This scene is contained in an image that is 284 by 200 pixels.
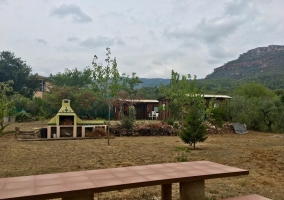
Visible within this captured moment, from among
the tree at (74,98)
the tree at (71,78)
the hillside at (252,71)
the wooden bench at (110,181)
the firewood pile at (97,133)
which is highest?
the hillside at (252,71)

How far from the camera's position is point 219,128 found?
17.6m

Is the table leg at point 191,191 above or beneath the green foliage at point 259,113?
beneath

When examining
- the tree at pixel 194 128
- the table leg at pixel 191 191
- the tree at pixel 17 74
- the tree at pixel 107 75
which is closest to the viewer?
the table leg at pixel 191 191

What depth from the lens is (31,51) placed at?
1677 centimetres

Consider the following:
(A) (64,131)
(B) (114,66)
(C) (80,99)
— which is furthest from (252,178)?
(C) (80,99)

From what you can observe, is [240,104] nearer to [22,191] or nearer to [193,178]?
[193,178]

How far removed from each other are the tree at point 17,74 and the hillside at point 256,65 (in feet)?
108

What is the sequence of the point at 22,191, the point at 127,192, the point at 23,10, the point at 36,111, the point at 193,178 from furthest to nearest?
the point at 36,111 < the point at 23,10 < the point at 127,192 < the point at 193,178 < the point at 22,191

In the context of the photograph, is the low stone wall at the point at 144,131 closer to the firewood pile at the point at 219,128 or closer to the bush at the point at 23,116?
the firewood pile at the point at 219,128

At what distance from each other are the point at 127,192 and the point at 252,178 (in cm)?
276

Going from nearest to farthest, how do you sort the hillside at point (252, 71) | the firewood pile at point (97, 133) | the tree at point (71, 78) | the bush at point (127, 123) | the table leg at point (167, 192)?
the table leg at point (167, 192), the firewood pile at point (97, 133), the bush at point (127, 123), the tree at point (71, 78), the hillside at point (252, 71)

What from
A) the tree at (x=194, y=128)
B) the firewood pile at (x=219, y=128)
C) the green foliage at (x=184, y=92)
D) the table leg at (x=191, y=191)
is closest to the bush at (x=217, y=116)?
the firewood pile at (x=219, y=128)

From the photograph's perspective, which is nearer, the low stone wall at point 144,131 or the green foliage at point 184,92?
the low stone wall at point 144,131

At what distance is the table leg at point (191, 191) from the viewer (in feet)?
11.3
